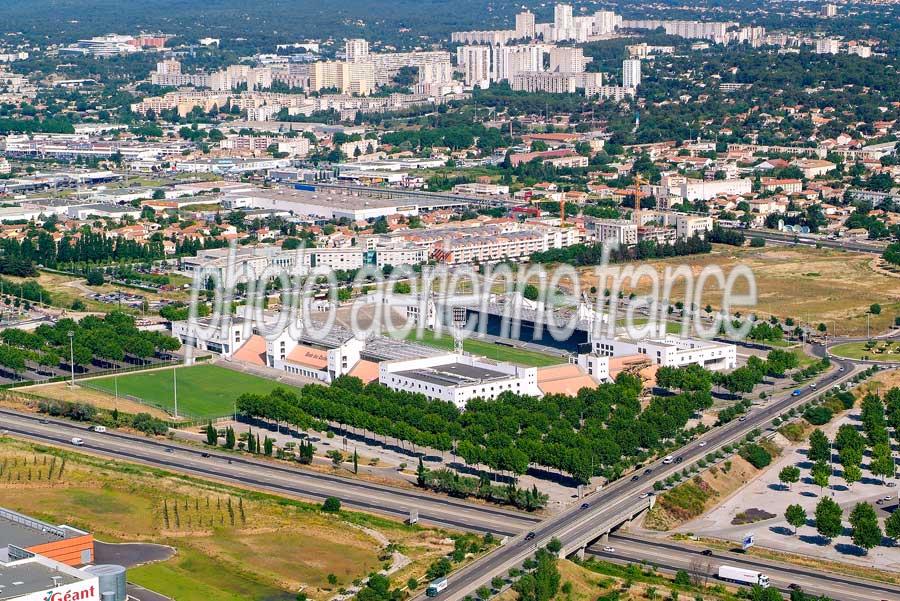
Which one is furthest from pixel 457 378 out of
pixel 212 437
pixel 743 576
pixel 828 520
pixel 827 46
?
pixel 827 46

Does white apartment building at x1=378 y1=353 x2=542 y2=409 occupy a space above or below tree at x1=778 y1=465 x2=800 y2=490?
above

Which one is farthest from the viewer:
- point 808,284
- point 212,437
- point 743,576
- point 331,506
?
point 808,284

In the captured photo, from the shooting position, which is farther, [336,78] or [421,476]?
[336,78]

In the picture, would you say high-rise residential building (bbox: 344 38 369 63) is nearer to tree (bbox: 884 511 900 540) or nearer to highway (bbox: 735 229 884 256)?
highway (bbox: 735 229 884 256)

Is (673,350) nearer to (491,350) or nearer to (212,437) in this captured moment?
(491,350)

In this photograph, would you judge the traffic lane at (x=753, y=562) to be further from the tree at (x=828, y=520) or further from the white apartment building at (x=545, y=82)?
the white apartment building at (x=545, y=82)

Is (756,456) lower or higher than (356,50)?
lower

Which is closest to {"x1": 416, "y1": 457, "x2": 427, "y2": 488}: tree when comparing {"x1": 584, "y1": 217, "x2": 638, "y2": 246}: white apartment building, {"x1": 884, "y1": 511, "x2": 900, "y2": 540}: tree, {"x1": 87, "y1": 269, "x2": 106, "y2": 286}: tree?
{"x1": 884, "y1": 511, "x2": 900, "y2": 540}: tree
